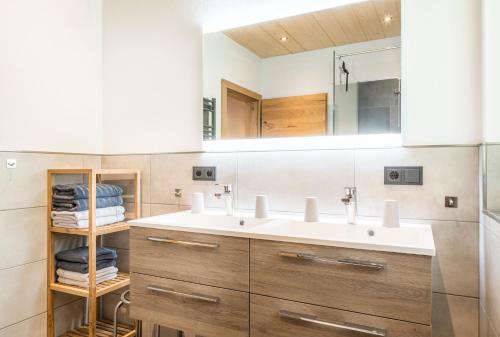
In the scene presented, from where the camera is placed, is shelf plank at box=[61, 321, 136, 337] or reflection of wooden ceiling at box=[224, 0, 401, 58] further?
shelf plank at box=[61, 321, 136, 337]

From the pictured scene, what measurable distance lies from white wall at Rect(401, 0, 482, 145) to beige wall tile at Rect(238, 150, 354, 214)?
338 mm

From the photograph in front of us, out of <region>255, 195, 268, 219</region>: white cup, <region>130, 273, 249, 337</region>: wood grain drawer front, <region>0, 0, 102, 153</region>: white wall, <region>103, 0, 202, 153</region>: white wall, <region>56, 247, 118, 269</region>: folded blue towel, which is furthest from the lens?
<region>103, 0, 202, 153</region>: white wall

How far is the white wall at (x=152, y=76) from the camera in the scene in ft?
6.53

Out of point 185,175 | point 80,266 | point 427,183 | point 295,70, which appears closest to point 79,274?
point 80,266

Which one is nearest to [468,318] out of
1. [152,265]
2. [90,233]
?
[152,265]

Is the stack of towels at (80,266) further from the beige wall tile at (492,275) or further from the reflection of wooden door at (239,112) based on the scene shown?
the beige wall tile at (492,275)

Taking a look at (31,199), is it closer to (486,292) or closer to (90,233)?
(90,233)

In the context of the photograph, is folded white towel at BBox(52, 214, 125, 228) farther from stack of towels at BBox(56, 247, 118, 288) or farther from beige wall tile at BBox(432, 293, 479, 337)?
beige wall tile at BBox(432, 293, 479, 337)

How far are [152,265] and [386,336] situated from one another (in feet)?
3.21

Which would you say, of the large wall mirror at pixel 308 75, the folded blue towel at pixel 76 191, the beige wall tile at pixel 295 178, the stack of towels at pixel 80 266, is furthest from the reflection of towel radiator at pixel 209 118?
the stack of towels at pixel 80 266

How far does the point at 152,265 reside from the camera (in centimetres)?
148

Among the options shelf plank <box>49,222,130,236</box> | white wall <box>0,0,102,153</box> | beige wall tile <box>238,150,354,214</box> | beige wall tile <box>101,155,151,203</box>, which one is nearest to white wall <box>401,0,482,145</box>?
beige wall tile <box>238,150,354,214</box>

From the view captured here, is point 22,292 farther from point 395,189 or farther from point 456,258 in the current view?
point 456,258

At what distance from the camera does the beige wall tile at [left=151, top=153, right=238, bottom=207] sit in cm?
189
